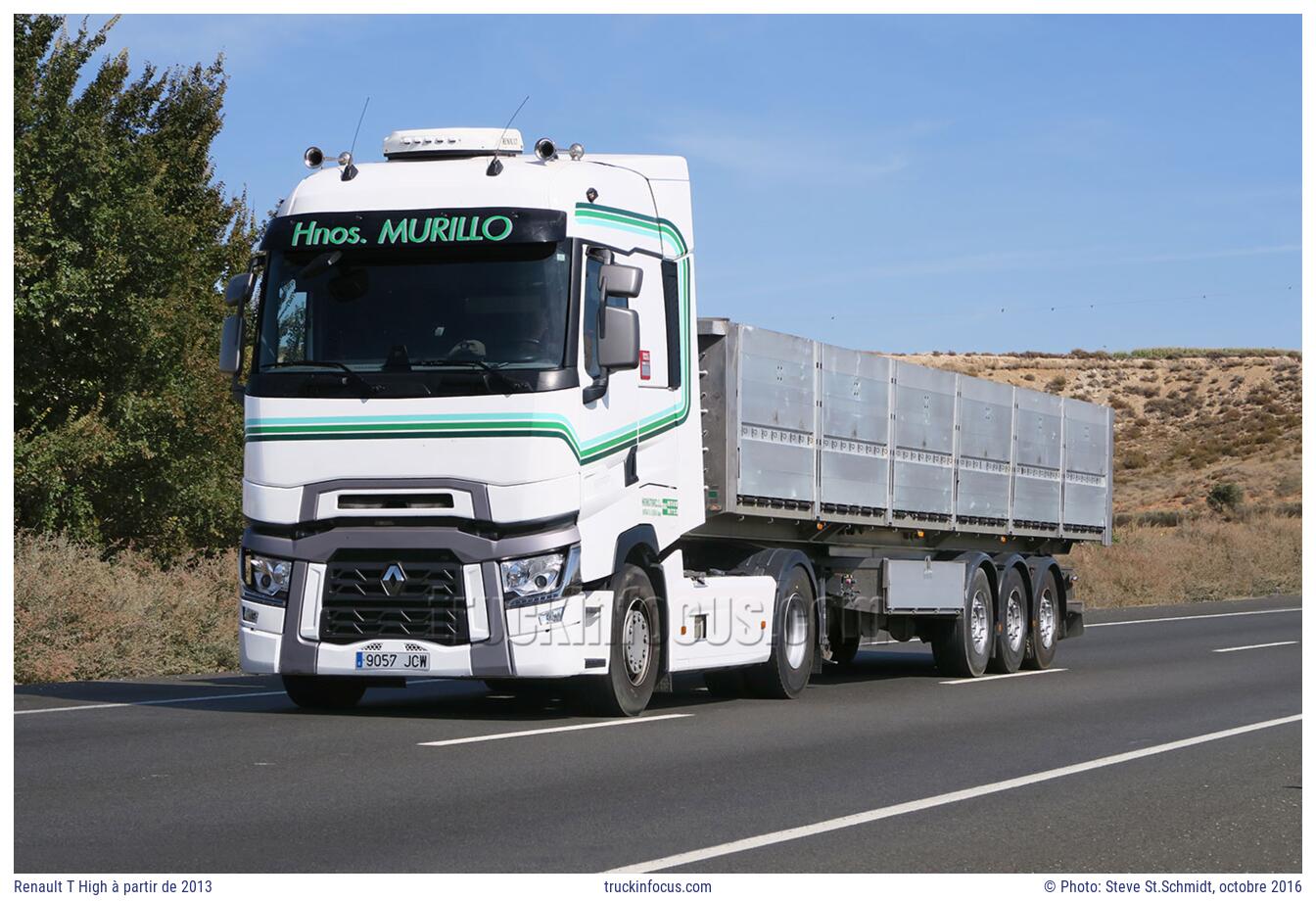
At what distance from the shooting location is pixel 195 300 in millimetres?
29297

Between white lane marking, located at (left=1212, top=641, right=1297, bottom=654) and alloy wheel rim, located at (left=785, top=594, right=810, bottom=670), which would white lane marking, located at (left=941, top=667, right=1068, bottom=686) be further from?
white lane marking, located at (left=1212, top=641, right=1297, bottom=654)

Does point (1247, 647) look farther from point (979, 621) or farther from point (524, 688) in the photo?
point (524, 688)

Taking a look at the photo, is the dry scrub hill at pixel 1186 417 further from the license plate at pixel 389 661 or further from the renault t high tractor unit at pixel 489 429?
the license plate at pixel 389 661

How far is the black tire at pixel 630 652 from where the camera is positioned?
13828 mm

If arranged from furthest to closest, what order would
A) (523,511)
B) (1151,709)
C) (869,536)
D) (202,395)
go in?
(202,395)
(869,536)
(1151,709)
(523,511)

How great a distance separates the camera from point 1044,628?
841 inches

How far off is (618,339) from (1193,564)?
34054mm

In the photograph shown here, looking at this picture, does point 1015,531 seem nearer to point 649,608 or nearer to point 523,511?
point 649,608

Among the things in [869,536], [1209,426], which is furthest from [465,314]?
[1209,426]

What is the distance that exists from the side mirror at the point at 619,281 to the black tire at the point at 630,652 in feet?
6.72

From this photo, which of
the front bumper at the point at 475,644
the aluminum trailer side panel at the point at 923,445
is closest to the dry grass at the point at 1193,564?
the aluminum trailer side panel at the point at 923,445

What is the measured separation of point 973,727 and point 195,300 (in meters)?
18.7

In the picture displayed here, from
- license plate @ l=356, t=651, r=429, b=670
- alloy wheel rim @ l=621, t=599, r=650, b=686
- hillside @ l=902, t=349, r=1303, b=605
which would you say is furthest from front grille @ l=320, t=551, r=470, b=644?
hillside @ l=902, t=349, r=1303, b=605

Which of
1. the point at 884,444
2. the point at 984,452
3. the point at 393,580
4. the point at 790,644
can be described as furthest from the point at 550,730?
the point at 984,452
